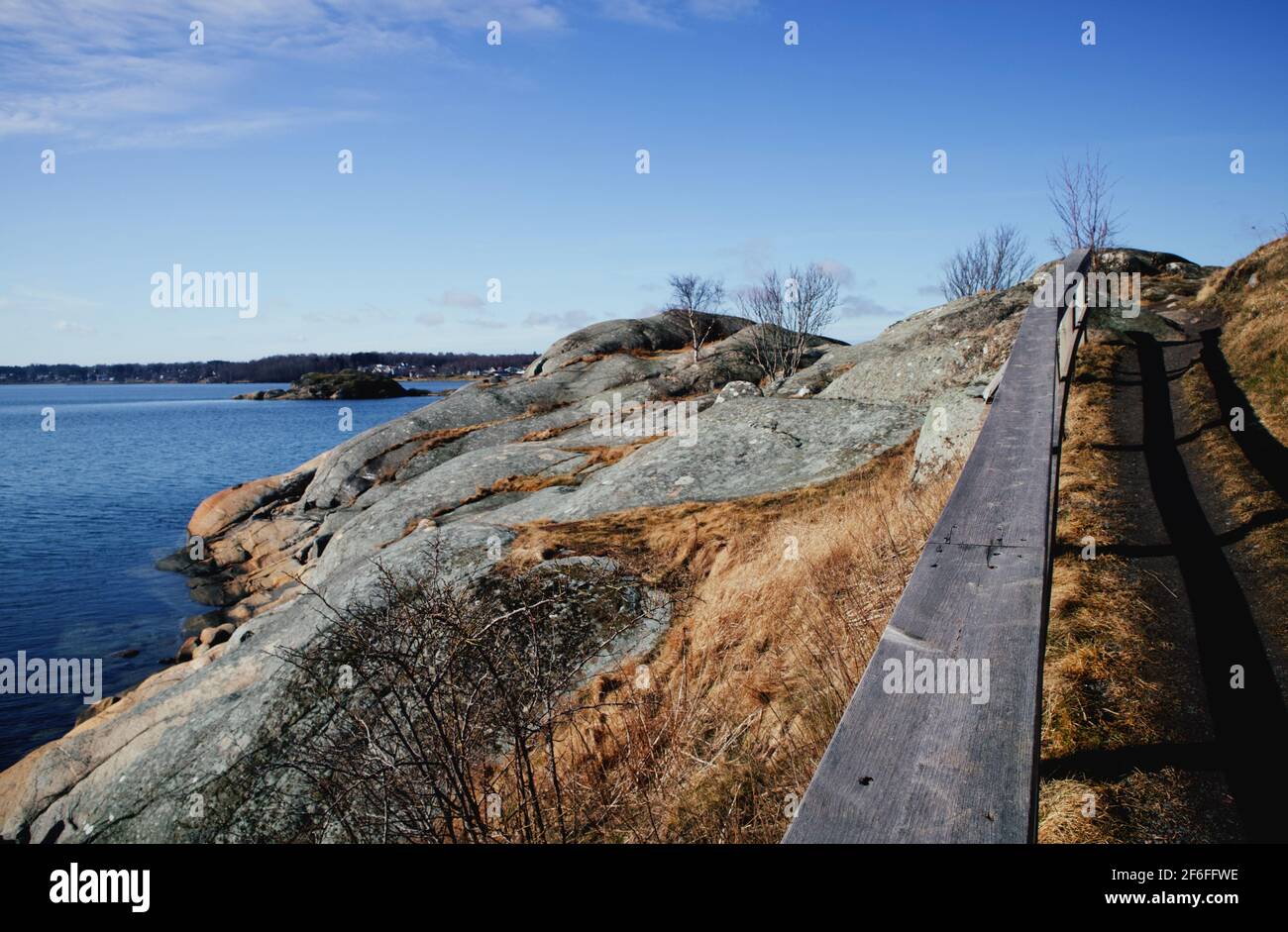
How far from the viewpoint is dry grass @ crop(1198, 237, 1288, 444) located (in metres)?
10.9

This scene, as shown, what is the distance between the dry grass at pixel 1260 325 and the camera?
427 inches

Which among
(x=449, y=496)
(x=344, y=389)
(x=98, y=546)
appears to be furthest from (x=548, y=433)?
(x=344, y=389)

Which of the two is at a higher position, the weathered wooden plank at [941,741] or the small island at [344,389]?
the small island at [344,389]

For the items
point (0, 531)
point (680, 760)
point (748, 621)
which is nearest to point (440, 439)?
point (748, 621)

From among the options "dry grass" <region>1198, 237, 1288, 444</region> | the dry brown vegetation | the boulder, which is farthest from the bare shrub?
the boulder

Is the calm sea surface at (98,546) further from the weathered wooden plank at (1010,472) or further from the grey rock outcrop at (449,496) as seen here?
the weathered wooden plank at (1010,472)

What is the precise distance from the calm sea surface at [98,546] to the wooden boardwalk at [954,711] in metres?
18.1

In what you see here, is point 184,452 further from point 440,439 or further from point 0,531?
point 440,439

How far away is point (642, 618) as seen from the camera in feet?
26.5

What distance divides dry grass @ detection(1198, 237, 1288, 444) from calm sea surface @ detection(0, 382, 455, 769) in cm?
2170

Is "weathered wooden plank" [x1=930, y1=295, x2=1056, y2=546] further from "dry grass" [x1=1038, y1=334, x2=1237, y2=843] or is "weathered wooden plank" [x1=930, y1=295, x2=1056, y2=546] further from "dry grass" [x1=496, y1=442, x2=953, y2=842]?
"dry grass" [x1=496, y1=442, x2=953, y2=842]

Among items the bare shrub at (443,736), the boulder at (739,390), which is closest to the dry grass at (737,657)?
the bare shrub at (443,736)
